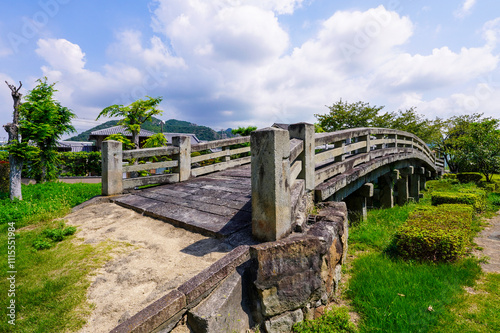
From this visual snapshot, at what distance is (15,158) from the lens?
24.7ft

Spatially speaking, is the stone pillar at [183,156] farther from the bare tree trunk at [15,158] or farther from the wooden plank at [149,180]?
the bare tree trunk at [15,158]

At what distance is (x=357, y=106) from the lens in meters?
22.5

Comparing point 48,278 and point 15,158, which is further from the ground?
point 15,158

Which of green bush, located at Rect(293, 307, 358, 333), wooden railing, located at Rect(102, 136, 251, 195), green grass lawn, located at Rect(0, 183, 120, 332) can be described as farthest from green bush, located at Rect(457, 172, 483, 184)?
Result: green grass lawn, located at Rect(0, 183, 120, 332)

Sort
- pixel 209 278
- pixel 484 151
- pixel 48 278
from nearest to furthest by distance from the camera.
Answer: pixel 209 278 < pixel 48 278 < pixel 484 151

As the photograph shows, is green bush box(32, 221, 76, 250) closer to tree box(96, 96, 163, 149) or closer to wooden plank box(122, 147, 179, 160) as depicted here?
wooden plank box(122, 147, 179, 160)

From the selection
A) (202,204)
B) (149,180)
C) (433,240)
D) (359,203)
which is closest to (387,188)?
(359,203)

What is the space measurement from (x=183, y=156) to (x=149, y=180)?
1071 millimetres

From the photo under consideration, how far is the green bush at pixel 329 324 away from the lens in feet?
8.79

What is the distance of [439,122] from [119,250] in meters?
29.8

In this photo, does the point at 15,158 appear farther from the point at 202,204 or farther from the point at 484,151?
the point at 484,151

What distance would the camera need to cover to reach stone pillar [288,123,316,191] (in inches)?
163

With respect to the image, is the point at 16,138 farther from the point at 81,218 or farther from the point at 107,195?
the point at 81,218

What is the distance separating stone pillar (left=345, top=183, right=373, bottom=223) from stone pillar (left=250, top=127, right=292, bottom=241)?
5.36m
